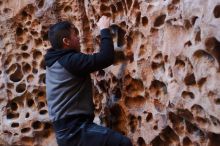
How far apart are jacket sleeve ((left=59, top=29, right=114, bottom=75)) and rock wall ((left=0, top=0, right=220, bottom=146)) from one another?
0.20 m

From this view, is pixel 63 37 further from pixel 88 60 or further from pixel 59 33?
pixel 88 60

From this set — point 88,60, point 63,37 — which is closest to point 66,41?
point 63,37

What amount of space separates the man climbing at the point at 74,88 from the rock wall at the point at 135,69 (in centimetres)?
19

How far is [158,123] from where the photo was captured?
88.6 inches

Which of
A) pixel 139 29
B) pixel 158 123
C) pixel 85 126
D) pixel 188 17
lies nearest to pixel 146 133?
pixel 158 123

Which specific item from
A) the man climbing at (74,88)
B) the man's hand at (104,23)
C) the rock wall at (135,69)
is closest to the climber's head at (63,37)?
the man climbing at (74,88)

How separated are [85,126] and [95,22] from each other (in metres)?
0.65

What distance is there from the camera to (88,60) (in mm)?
2188

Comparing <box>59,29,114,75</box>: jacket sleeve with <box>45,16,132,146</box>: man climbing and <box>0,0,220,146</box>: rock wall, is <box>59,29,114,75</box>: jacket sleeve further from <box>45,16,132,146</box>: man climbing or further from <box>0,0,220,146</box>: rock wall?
<box>0,0,220,146</box>: rock wall

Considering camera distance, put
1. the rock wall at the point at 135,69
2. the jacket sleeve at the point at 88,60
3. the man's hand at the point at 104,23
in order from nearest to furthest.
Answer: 1. the rock wall at the point at 135,69
2. the jacket sleeve at the point at 88,60
3. the man's hand at the point at 104,23

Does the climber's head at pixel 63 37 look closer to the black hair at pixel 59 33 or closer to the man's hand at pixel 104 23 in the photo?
the black hair at pixel 59 33

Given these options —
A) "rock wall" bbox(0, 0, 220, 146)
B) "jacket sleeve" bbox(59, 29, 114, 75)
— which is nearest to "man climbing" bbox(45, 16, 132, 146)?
"jacket sleeve" bbox(59, 29, 114, 75)

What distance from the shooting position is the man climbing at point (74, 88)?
7.23ft

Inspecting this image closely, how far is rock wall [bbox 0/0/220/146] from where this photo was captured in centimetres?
193
